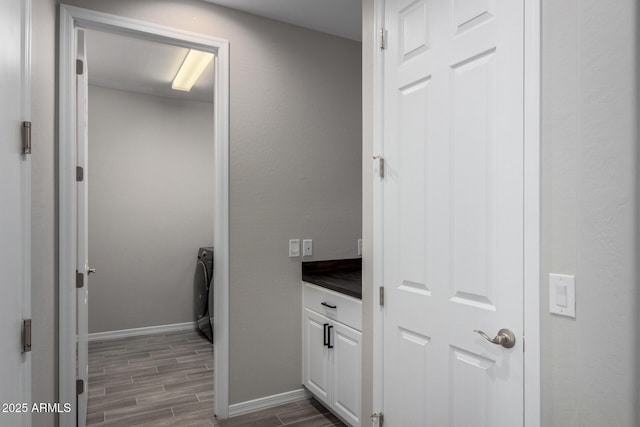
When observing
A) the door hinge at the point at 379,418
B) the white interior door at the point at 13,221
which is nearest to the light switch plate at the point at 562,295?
the door hinge at the point at 379,418

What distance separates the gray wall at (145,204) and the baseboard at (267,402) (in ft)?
7.13

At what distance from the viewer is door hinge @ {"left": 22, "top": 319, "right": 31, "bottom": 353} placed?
1083 mm

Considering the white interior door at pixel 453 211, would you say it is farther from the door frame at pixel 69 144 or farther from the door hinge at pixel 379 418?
the door frame at pixel 69 144

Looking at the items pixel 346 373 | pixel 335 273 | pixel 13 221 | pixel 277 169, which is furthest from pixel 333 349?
pixel 13 221

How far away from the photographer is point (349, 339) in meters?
2.24

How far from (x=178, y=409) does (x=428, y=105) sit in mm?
2500

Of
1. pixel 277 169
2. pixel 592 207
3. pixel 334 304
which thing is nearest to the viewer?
pixel 592 207

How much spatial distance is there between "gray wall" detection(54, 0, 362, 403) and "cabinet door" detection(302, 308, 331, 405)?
0.07 metres

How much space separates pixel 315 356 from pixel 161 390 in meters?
1.26

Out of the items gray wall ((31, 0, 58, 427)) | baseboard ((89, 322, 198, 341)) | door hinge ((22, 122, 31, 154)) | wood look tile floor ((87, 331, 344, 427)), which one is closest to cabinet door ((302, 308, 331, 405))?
wood look tile floor ((87, 331, 344, 427))

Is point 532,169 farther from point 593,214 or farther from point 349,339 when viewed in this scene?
point 349,339

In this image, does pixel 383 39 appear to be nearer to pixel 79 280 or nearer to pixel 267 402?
pixel 79 280

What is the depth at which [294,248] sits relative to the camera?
2.78 meters

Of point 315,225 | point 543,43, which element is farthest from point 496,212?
point 315,225
